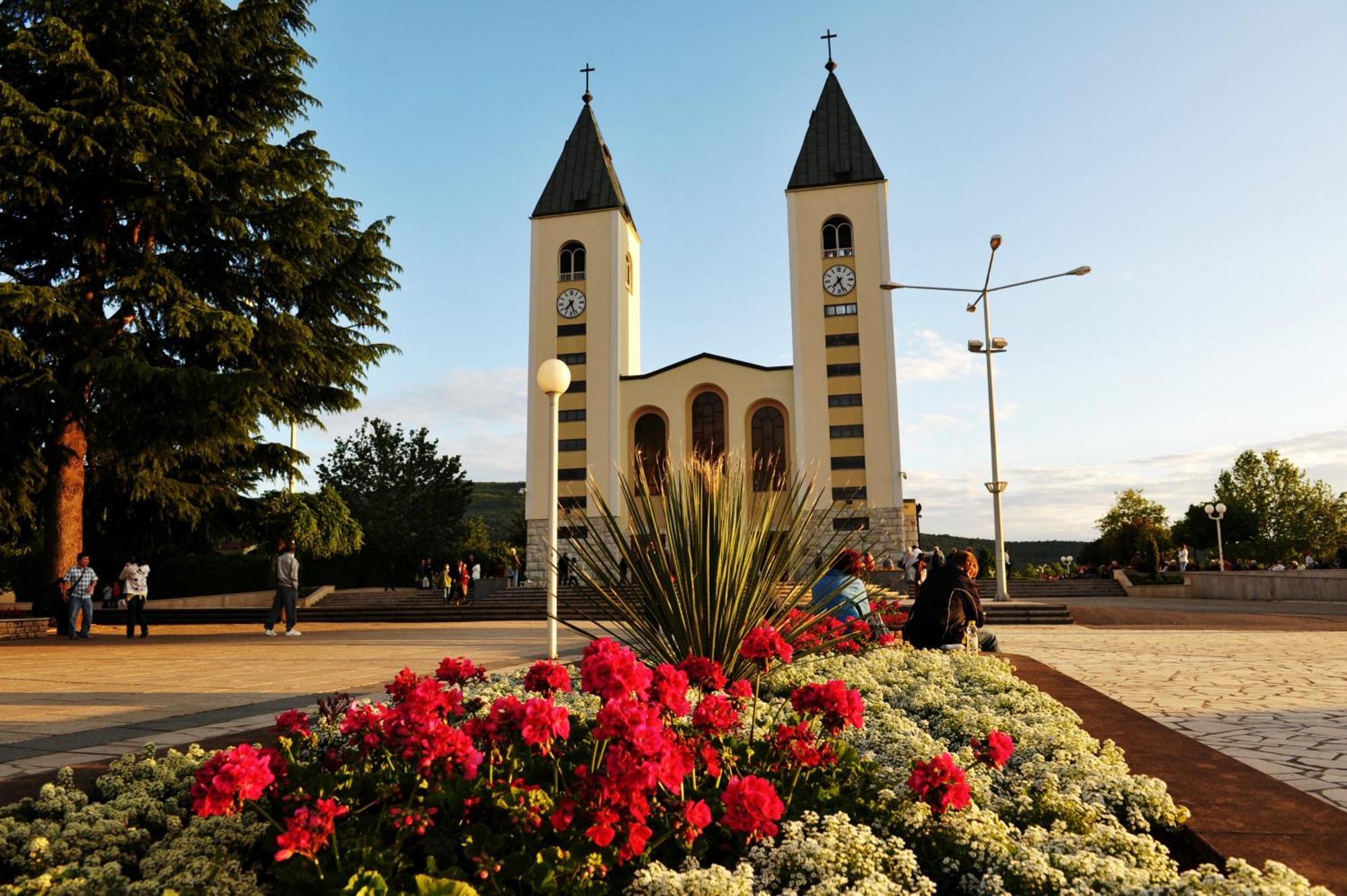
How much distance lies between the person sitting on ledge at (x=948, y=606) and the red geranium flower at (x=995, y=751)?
451 centimetres

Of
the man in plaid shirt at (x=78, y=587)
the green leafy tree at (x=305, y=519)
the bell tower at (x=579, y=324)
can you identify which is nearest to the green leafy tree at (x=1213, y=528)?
the bell tower at (x=579, y=324)

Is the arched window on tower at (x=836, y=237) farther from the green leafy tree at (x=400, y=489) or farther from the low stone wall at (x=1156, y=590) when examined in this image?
the green leafy tree at (x=400, y=489)

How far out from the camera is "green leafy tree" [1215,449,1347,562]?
58594 mm

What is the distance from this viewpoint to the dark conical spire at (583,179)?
4275 centimetres

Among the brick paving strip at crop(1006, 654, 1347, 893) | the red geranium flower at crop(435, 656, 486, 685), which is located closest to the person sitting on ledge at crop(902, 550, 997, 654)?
the brick paving strip at crop(1006, 654, 1347, 893)

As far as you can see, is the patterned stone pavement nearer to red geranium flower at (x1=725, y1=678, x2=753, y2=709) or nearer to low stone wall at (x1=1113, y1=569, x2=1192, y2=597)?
red geranium flower at (x1=725, y1=678, x2=753, y2=709)

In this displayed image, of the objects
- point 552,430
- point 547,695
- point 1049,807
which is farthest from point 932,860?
A: point 552,430

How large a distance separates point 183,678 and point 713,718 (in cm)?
802

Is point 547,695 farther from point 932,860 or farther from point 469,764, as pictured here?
Result: point 932,860

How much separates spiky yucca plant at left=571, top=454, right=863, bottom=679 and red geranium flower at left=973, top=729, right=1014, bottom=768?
2.08 meters

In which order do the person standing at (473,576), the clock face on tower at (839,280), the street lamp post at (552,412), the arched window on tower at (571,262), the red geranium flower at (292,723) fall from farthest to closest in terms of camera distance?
the arched window on tower at (571,262)
the clock face on tower at (839,280)
the person standing at (473,576)
the street lamp post at (552,412)
the red geranium flower at (292,723)

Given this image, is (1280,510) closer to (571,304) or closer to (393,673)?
(571,304)

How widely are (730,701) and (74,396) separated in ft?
51.6

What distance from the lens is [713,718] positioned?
2.63 m
